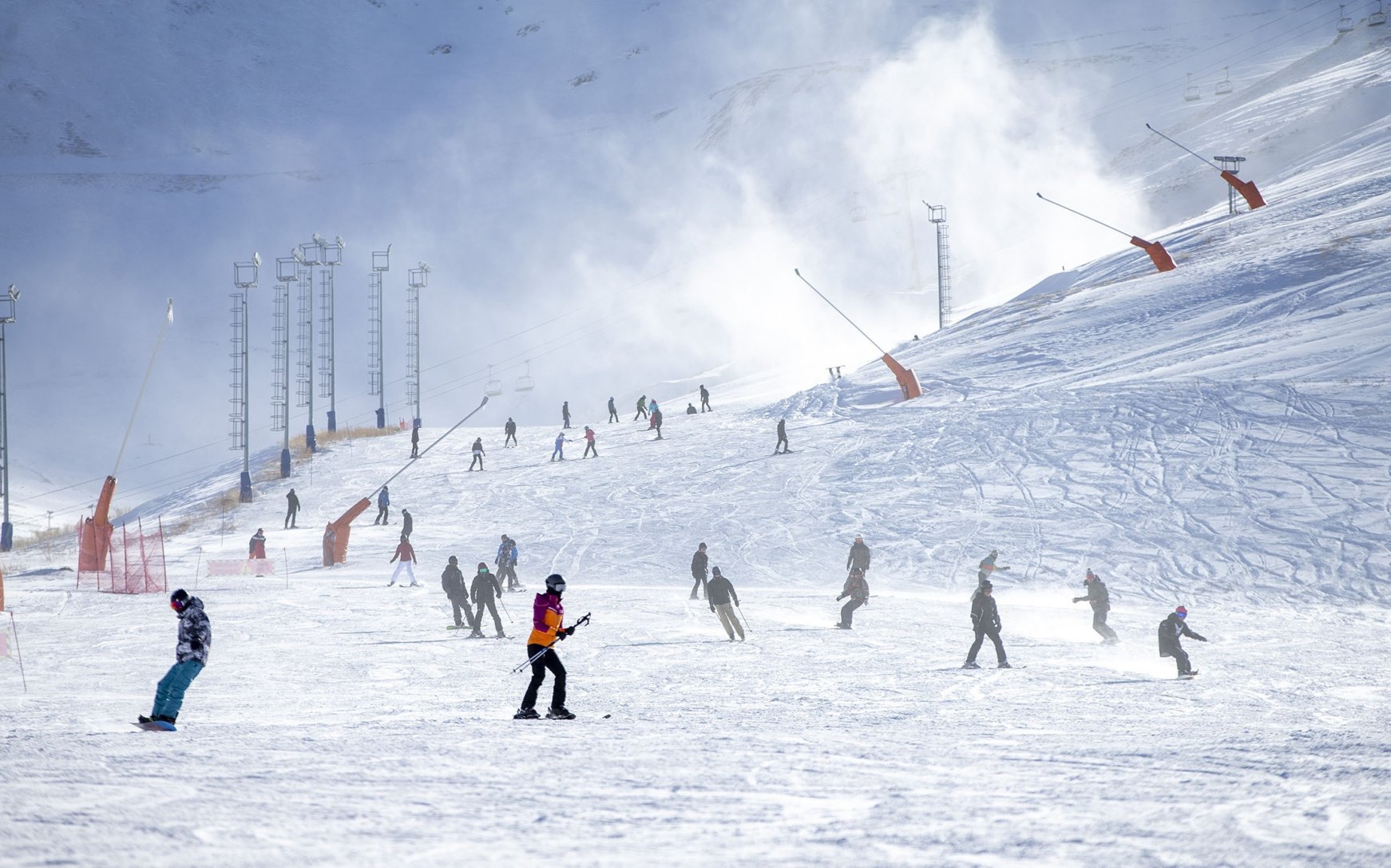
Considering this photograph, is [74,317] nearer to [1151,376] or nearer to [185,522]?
[185,522]

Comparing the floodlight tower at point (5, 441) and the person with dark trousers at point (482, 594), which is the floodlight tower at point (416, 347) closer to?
the floodlight tower at point (5, 441)

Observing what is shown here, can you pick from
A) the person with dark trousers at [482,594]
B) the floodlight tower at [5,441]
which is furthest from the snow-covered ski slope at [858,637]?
the floodlight tower at [5,441]

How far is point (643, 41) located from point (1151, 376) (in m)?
147

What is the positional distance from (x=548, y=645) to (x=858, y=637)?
350 inches

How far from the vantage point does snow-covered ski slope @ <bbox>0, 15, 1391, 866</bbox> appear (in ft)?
23.9

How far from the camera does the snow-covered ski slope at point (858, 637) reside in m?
7.29

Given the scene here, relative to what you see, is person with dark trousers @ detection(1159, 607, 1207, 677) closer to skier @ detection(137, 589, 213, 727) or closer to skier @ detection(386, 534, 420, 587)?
skier @ detection(137, 589, 213, 727)

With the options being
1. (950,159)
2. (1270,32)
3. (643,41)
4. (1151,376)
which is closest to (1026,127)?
(950,159)

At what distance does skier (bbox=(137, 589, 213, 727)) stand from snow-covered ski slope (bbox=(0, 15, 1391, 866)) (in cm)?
27

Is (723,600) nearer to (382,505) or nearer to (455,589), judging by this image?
(455,589)

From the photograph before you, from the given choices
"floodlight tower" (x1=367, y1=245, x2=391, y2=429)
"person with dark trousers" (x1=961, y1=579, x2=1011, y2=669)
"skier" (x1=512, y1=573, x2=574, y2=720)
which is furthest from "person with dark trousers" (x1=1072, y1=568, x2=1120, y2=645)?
"floodlight tower" (x1=367, y1=245, x2=391, y2=429)

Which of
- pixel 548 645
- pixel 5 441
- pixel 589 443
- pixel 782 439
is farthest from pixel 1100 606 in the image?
pixel 5 441

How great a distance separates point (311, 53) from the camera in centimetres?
16262

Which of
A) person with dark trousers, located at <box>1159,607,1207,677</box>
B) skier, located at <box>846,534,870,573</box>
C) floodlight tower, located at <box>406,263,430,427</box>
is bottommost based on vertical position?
person with dark trousers, located at <box>1159,607,1207,677</box>
